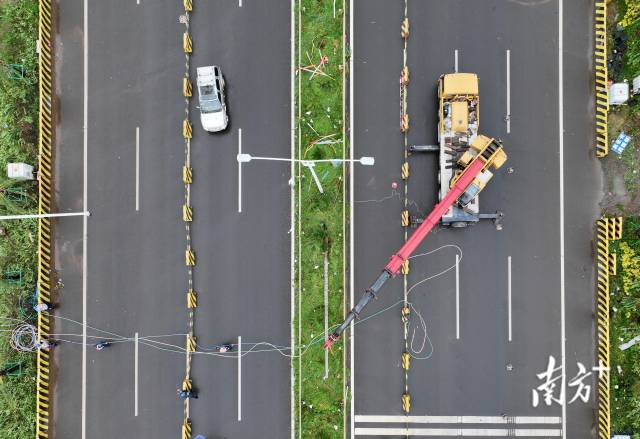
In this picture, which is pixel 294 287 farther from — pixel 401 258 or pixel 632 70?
pixel 632 70

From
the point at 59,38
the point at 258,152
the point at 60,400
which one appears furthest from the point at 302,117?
the point at 60,400

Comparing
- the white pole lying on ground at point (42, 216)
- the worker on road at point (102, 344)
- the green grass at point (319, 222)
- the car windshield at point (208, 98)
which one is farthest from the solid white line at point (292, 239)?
the white pole lying on ground at point (42, 216)

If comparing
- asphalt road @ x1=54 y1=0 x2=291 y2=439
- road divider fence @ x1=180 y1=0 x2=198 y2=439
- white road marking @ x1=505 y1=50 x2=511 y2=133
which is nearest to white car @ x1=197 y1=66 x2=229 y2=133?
asphalt road @ x1=54 y1=0 x2=291 y2=439

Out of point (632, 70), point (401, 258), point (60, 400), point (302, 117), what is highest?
point (632, 70)

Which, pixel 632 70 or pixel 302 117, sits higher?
pixel 632 70

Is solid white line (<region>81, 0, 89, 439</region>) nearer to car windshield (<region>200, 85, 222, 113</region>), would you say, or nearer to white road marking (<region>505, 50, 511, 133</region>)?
car windshield (<region>200, 85, 222, 113</region>)

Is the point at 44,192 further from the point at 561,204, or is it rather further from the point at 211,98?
the point at 561,204
